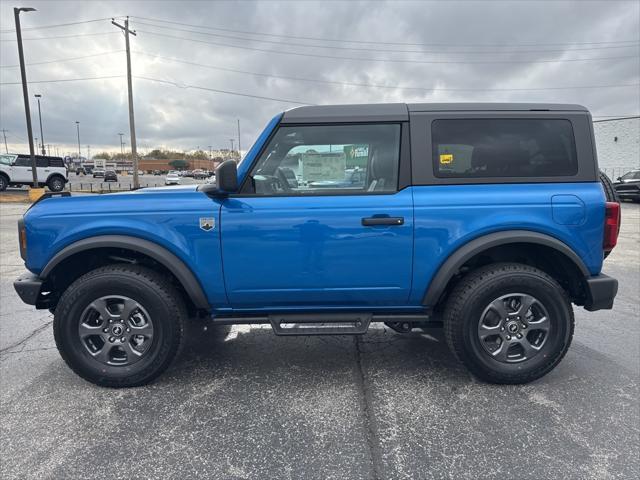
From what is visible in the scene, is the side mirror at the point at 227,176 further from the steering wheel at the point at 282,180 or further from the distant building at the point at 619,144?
the distant building at the point at 619,144

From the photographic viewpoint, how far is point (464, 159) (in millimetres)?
2959

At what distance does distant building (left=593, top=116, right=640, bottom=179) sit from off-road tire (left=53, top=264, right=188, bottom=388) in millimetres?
33623

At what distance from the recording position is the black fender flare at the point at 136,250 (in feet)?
9.34

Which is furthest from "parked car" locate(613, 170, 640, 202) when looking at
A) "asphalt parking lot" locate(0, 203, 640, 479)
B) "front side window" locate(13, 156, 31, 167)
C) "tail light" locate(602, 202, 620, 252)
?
"front side window" locate(13, 156, 31, 167)

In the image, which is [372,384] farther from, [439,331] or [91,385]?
[91,385]

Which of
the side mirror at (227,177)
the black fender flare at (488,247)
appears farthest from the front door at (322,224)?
the black fender flare at (488,247)

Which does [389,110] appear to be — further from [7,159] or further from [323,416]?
[7,159]

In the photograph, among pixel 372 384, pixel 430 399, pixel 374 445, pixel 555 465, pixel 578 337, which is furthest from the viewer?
pixel 578 337

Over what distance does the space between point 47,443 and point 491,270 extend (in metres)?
3.02

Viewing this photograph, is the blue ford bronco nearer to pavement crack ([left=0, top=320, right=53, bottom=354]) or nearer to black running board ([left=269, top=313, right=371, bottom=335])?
black running board ([left=269, top=313, right=371, bottom=335])

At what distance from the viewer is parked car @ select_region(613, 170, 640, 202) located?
749 inches

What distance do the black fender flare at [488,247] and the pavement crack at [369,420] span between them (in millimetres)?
875

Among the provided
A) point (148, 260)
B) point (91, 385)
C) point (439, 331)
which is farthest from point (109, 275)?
point (439, 331)

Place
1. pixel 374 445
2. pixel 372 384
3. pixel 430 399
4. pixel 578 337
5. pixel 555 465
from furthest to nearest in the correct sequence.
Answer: pixel 578 337 < pixel 372 384 < pixel 430 399 < pixel 374 445 < pixel 555 465
